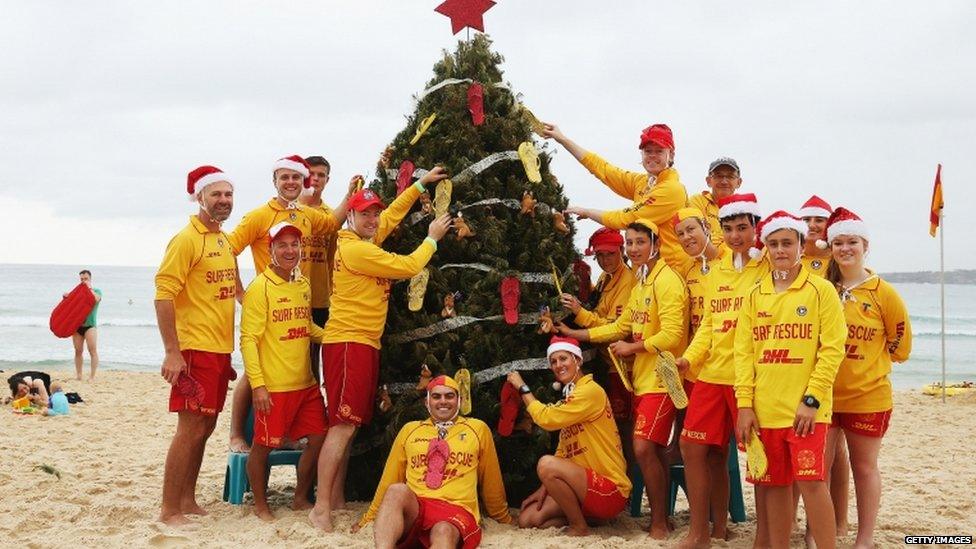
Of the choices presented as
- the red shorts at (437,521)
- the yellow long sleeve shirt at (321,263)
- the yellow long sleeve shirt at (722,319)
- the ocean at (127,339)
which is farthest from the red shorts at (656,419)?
the ocean at (127,339)

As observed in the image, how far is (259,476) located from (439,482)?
4.49 ft

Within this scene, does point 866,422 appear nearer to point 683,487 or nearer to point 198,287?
point 683,487

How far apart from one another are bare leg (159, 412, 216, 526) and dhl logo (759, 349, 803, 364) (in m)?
3.39

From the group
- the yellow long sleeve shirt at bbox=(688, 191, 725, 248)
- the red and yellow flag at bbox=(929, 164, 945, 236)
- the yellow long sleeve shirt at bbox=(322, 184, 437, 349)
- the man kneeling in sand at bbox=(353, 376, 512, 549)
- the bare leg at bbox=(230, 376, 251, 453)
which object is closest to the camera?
the man kneeling in sand at bbox=(353, 376, 512, 549)

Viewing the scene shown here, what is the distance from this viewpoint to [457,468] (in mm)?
5129

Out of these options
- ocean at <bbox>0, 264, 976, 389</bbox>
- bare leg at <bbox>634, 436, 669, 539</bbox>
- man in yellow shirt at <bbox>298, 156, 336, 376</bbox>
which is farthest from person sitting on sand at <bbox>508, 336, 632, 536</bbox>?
ocean at <bbox>0, 264, 976, 389</bbox>

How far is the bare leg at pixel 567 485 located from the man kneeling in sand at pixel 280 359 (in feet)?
4.87

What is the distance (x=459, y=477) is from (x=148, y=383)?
1283cm

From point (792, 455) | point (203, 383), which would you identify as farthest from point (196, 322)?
point (792, 455)

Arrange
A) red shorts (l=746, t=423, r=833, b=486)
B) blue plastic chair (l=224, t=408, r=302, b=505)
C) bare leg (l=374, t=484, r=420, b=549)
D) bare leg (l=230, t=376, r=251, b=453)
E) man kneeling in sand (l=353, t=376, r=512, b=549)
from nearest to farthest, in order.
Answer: red shorts (l=746, t=423, r=833, b=486)
bare leg (l=374, t=484, r=420, b=549)
man kneeling in sand (l=353, t=376, r=512, b=549)
blue plastic chair (l=224, t=408, r=302, b=505)
bare leg (l=230, t=376, r=251, b=453)

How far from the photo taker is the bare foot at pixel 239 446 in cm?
620

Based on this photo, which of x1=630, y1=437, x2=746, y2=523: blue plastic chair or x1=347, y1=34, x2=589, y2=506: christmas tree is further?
x1=630, y1=437, x2=746, y2=523: blue plastic chair

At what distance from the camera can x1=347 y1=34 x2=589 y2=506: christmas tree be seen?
550 cm

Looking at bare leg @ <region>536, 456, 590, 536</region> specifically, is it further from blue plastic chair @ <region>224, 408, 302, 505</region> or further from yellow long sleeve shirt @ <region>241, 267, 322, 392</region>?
blue plastic chair @ <region>224, 408, 302, 505</region>
